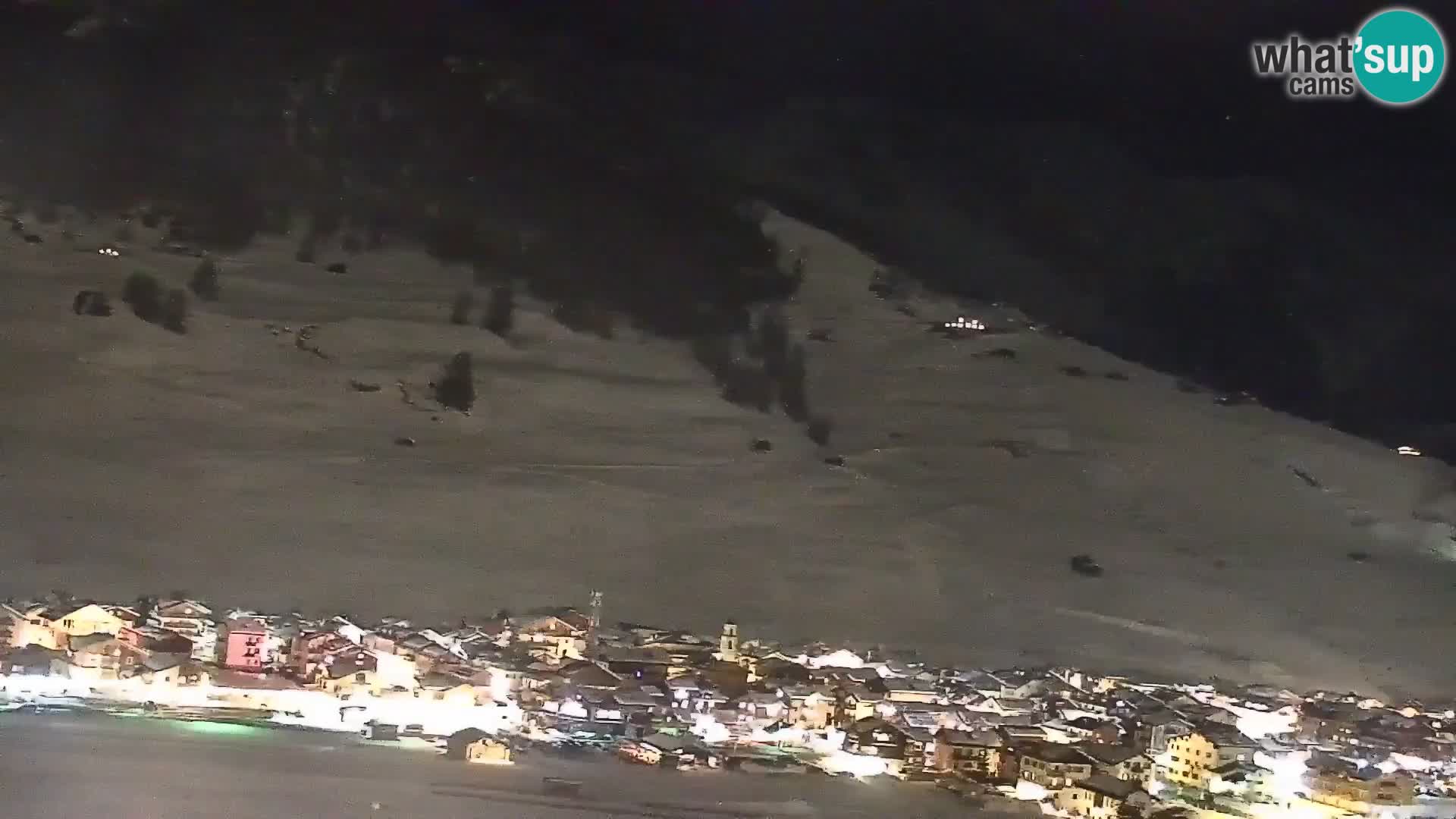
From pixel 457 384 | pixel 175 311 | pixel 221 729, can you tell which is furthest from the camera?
pixel 175 311

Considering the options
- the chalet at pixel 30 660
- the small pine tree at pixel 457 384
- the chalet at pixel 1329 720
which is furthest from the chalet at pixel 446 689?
the chalet at pixel 1329 720

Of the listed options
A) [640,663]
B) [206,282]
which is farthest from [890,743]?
[206,282]

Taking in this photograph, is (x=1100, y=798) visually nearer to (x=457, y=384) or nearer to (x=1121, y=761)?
(x=1121, y=761)

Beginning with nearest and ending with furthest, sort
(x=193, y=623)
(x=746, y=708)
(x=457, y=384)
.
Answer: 1. (x=746, y=708)
2. (x=193, y=623)
3. (x=457, y=384)

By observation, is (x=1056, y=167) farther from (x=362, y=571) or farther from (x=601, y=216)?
(x=362, y=571)

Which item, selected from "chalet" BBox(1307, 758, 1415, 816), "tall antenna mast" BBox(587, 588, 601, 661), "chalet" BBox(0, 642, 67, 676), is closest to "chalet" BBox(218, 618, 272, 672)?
"chalet" BBox(0, 642, 67, 676)

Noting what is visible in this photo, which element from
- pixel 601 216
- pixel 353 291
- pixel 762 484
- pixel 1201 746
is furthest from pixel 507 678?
pixel 601 216

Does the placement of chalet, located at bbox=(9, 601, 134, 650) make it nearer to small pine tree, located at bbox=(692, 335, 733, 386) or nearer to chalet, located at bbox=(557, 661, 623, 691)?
chalet, located at bbox=(557, 661, 623, 691)
